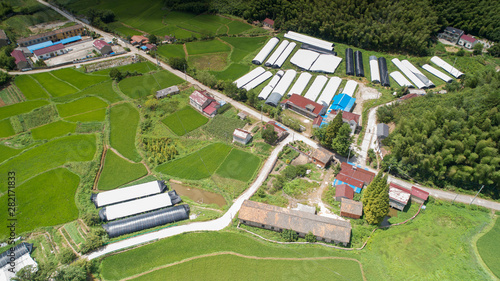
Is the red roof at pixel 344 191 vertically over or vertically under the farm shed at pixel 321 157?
under

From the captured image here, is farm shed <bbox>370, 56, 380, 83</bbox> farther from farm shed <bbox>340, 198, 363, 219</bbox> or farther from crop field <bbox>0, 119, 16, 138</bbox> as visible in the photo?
crop field <bbox>0, 119, 16, 138</bbox>

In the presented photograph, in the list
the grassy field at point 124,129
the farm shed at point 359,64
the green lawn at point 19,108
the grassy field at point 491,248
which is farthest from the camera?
the farm shed at point 359,64

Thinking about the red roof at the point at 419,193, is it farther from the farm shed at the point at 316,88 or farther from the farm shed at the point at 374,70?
the farm shed at the point at 374,70

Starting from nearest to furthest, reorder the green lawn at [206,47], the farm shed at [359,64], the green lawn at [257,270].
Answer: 1. the green lawn at [257,270]
2. the farm shed at [359,64]
3. the green lawn at [206,47]

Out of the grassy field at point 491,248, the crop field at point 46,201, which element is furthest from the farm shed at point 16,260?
the grassy field at point 491,248

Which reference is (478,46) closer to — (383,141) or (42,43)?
(383,141)

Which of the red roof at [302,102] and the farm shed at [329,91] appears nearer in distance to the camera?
the red roof at [302,102]

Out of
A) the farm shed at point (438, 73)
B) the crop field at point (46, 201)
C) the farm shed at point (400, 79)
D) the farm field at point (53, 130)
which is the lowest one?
the crop field at point (46, 201)
